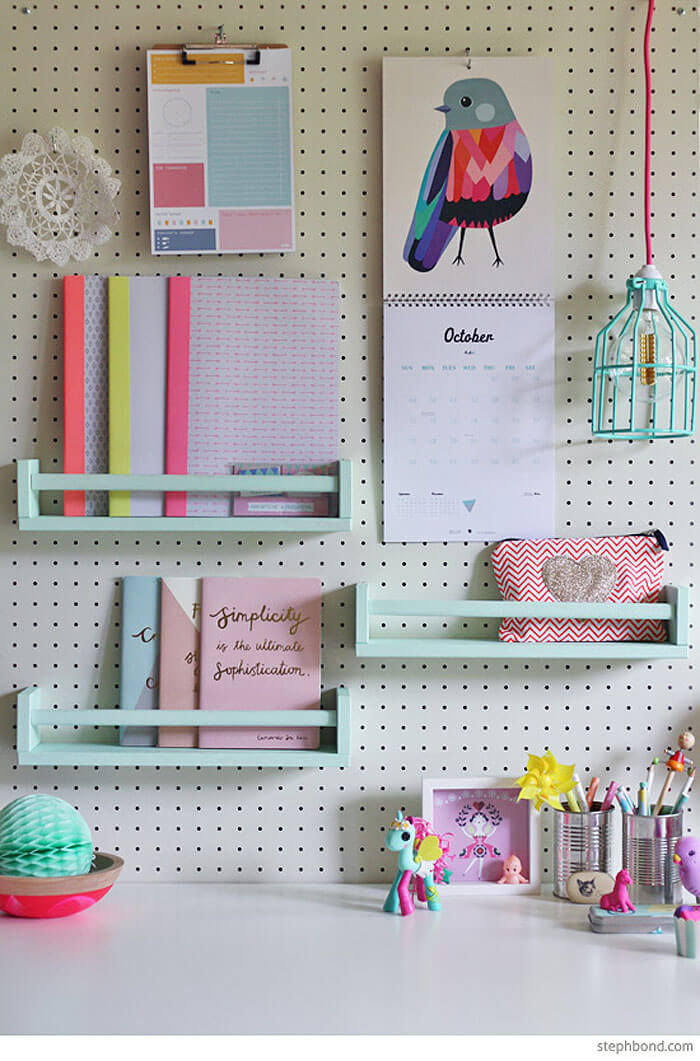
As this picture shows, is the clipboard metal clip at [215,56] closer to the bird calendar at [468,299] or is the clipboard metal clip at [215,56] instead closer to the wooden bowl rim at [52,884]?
the bird calendar at [468,299]

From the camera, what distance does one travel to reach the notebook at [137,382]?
1.56m

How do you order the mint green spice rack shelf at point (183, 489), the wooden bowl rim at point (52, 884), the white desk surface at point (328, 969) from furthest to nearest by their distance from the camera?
the mint green spice rack shelf at point (183, 489) → the wooden bowl rim at point (52, 884) → the white desk surface at point (328, 969)

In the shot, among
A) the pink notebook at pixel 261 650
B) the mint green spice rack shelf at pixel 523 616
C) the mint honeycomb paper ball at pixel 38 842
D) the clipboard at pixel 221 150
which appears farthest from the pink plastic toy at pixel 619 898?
the clipboard at pixel 221 150

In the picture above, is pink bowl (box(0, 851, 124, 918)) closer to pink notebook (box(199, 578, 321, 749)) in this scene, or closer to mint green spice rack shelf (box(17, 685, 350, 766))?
mint green spice rack shelf (box(17, 685, 350, 766))

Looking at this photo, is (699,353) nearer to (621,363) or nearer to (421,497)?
(621,363)

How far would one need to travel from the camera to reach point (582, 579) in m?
1.55

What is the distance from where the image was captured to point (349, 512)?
1.51m

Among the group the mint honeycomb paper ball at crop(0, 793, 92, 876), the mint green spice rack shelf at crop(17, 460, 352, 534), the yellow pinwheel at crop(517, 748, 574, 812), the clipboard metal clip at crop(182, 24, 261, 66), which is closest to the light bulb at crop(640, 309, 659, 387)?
the mint green spice rack shelf at crop(17, 460, 352, 534)

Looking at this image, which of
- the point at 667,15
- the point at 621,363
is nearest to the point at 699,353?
the point at 621,363

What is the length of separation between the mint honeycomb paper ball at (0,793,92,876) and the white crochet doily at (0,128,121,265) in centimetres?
81

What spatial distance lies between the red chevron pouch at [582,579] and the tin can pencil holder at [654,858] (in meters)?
0.27

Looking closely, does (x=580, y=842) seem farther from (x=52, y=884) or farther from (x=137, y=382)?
(x=137, y=382)

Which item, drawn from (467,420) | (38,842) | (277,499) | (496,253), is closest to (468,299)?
(496,253)

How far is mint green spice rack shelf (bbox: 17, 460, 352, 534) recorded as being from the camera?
1.49m
